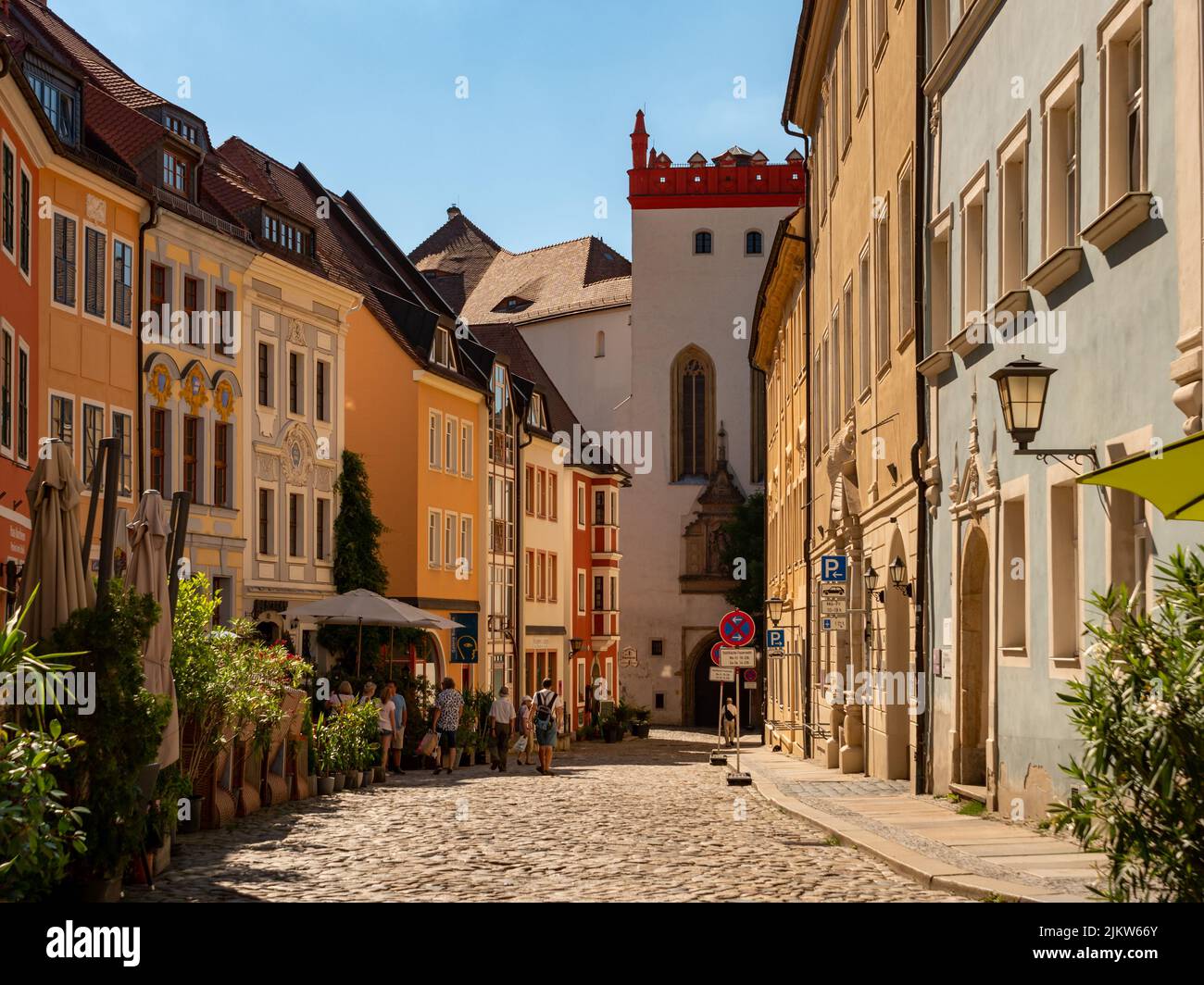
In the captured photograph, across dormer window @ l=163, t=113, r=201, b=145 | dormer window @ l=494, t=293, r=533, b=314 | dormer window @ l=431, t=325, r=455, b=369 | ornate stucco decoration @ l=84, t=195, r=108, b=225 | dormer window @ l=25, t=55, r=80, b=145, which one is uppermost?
dormer window @ l=494, t=293, r=533, b=314

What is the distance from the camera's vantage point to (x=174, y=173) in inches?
1369

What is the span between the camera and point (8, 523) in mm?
23203

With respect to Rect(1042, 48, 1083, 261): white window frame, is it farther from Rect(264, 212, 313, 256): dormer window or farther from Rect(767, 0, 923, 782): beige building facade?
Rect(264, 212, 313, 256): dormer window

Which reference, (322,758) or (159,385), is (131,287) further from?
(322,758)

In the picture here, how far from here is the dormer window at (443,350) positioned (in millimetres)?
49031

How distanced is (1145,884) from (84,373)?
24.8m

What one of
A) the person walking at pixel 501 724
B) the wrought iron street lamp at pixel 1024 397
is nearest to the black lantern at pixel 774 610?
the person walking at pixel 501 724

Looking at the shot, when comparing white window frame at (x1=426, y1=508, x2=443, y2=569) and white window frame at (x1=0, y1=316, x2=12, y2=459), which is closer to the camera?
white window frame at (x1=0, y1=316, x2=12, y2=459)

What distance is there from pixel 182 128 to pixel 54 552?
27.3 m

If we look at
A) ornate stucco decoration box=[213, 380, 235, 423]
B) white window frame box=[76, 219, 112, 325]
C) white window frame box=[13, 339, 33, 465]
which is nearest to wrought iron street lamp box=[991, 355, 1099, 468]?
white window frame box=[13, 339, 33, 465]

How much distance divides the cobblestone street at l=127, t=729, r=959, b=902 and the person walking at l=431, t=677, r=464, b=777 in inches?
295

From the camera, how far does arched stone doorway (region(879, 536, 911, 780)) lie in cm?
2398

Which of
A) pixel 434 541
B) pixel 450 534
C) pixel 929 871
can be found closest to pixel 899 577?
pixel 929 871

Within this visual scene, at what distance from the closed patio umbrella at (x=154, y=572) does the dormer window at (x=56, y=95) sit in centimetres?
1565
